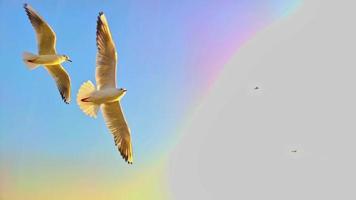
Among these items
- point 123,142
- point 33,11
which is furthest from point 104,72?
point 33,11

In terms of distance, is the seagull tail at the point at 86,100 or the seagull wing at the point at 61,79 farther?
the seagull wing at the point at 61,79

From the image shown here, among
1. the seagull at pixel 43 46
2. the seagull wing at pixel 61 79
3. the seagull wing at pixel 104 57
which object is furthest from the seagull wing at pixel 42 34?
the seagull wing at pixel 104 57

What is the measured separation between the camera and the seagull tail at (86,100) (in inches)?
134

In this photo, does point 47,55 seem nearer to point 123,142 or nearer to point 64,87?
point 64,87

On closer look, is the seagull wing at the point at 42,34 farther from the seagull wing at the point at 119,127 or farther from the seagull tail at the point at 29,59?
the seagull wing at the point at 119,127

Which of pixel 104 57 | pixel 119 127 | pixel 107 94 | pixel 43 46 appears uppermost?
pixel 43 46

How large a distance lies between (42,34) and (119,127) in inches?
26.4

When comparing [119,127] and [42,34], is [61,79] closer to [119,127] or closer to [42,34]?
[42,34]

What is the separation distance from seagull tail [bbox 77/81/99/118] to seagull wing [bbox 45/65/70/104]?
51 centimetres

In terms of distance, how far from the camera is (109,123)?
11.5 ft

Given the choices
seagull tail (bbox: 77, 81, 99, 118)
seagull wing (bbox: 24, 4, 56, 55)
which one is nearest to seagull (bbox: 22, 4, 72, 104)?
seagull wing (bbox: 24, 4, 56, 55)

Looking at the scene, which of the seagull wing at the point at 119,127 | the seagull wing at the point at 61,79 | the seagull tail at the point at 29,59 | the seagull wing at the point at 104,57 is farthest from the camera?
the seagull wing at the point at 61,79

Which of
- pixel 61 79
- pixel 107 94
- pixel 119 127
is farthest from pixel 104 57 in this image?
pixel 61 79

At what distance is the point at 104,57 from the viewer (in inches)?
134
